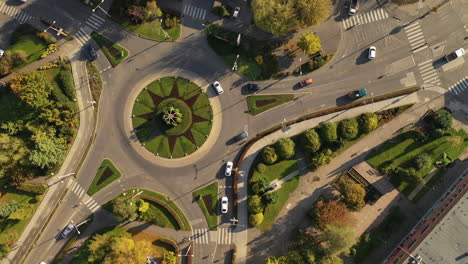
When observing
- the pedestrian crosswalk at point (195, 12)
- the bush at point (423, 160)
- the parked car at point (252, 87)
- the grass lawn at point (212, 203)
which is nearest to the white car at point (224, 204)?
the grass lawn at point (212, 203)

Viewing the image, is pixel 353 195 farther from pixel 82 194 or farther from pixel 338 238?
pixel 82 194

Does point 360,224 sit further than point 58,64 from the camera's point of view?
No

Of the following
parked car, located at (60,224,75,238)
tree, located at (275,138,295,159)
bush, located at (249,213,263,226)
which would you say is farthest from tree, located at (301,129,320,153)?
parked car, located at (60,224,75,238)

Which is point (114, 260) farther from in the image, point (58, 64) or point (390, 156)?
point (390, 156)

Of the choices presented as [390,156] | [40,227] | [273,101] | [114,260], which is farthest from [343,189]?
Answer: [40,227]

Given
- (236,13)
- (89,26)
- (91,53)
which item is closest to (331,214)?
(236,13)
